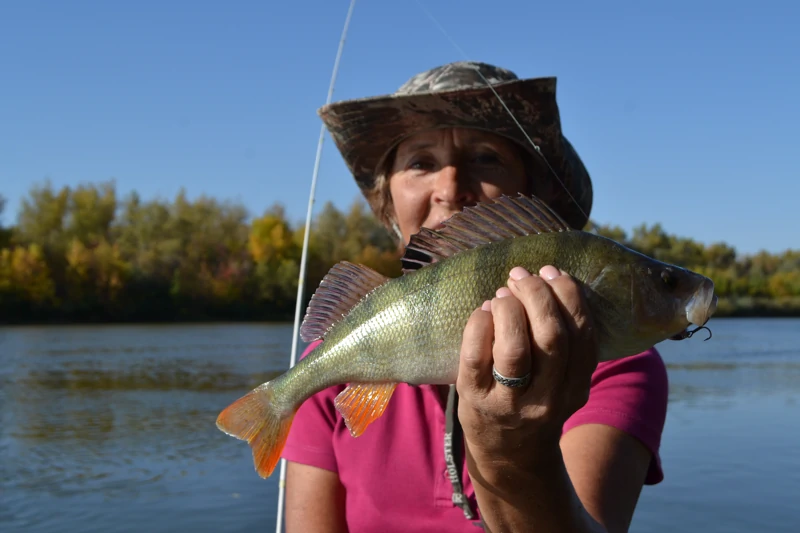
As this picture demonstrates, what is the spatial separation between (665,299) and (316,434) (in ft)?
5.18

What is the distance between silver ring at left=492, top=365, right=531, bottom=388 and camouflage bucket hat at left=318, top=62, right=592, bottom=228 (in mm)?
1557

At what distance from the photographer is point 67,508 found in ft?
27.8

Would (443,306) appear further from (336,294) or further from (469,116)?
(469,116)

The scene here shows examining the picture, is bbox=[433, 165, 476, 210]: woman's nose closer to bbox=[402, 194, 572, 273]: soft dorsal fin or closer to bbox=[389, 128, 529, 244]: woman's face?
bbox=[389, 128, 529, 244]: woman's face

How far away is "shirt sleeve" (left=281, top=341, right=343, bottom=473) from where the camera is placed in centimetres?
305

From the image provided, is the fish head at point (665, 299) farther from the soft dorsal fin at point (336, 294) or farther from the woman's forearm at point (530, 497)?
the soft dorsal fin at point (336, 294)

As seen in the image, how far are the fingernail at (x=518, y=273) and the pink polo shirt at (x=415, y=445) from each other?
86cm

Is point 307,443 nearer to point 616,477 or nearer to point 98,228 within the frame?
point 616,477

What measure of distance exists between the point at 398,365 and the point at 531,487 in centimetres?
50

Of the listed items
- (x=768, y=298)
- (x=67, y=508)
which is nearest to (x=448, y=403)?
(x=67, y=508)

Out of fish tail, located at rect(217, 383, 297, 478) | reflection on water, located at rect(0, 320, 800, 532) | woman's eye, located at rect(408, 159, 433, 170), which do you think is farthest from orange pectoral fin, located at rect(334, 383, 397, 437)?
reflection on water, located at rect(0, 320, 800, 532)

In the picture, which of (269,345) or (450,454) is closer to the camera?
(450,454)

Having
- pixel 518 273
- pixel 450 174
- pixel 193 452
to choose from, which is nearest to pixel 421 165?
pixel 450 174

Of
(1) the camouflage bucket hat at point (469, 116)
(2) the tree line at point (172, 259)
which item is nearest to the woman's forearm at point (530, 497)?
(1) the camouflage bucket hat at point (469, 116)
